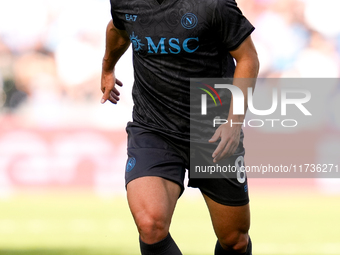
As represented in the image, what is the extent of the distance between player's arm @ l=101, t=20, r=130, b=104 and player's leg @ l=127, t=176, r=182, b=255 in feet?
3.17

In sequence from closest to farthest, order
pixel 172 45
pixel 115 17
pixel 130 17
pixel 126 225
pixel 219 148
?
pixel 219 148, pixel 172 45, pixel 130 17, pixel 115 17, pixel 126 225

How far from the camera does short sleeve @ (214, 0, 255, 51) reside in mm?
2943

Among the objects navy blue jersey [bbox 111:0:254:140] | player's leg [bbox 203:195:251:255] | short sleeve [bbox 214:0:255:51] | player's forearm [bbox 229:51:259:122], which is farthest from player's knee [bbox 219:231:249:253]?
short sleeve [bbox 214:0:255:51]

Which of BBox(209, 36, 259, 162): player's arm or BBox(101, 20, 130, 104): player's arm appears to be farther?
BBox(101, 20, 130, 104): player's arm

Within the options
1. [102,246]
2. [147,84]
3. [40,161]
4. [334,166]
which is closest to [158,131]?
[147,84]

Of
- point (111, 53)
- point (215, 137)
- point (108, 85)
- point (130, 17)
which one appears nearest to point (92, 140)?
point (108, 85)

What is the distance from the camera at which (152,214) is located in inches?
108

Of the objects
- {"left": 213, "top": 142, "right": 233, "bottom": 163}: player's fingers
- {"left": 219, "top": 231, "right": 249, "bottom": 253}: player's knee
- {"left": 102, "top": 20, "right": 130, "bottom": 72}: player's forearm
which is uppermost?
{"left": 102, "top": 20, "right": 130, "bottom": 72}: player's forearm

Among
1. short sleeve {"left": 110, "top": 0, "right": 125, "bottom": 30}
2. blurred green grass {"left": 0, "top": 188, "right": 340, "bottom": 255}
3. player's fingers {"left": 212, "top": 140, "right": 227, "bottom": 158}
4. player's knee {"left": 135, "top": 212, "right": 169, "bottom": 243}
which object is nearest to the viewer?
player's knee {"left": 135, "top": 212, "right": 169, "bottom": 243}

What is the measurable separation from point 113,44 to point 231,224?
4.62 feet

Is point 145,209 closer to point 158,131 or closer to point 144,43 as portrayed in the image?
point 158,131

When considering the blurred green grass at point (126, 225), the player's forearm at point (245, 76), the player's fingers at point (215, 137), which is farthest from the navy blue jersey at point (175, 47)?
the blurred green grass at point (126, 225)

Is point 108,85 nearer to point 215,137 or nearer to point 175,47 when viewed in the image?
point 175,47

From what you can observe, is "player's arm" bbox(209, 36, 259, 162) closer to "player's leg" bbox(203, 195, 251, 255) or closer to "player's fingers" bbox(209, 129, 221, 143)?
"player's fingers" bbox(209, 129, 221, 143)
